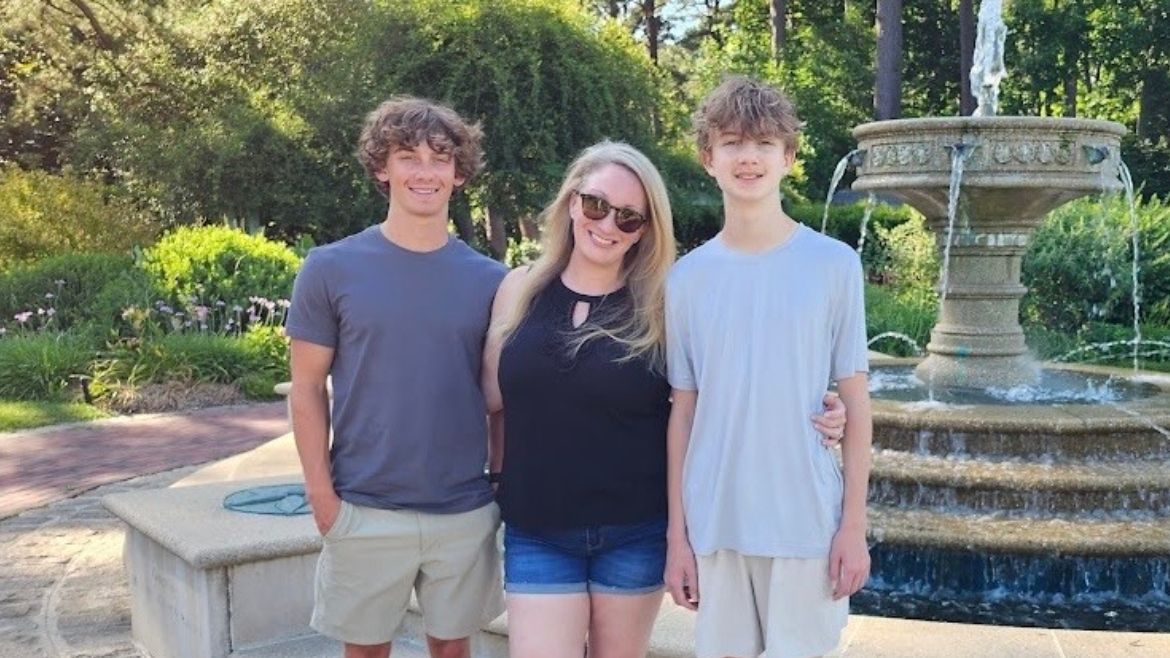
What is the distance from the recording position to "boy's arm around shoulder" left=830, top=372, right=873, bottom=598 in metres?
2.18

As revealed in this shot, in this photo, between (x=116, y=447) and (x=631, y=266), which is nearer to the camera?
(x=631, y=266)

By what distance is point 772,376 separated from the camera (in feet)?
7.09

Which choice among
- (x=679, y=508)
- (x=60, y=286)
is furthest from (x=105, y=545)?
(x=60, y=286)

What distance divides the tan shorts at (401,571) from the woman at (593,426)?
17cm

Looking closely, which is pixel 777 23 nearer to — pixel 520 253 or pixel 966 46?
pixel 966 46

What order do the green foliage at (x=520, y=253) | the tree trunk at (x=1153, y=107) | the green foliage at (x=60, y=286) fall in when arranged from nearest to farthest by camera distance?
the green foliage at (x=60, y=286) → the green foliage at (x=520, y=253) → the tree trunk at (x=1153, y=107)

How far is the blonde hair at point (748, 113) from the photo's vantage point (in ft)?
7.09

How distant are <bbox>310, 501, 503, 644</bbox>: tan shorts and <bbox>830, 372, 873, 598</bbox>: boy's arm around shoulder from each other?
82 centimetres

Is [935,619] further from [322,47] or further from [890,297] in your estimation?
[322,47]

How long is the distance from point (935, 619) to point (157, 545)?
3086 millimetres

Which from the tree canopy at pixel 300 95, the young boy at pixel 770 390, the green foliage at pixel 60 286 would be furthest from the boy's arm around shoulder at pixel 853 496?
the tree canopy at pixel 300 95

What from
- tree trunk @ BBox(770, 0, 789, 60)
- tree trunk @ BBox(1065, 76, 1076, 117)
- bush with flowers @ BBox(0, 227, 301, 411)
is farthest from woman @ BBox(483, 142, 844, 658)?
tree trunk @ BBox(1065, 76, 1076, 117)

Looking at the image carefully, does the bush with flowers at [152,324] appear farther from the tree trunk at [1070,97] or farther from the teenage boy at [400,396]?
the tree trunk at [1070,97]

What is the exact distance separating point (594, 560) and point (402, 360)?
1.98ft
